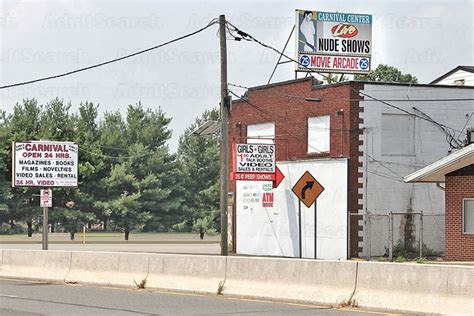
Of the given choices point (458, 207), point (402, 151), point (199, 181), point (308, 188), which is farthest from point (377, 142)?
point (199, 181)

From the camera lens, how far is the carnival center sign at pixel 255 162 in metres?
37.0

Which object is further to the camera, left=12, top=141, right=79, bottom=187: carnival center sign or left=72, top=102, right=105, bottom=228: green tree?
left=72, top=102, right=105, bottom=228: green tree

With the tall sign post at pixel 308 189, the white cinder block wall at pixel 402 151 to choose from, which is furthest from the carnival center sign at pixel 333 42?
the tall sign post at pixel 308 189

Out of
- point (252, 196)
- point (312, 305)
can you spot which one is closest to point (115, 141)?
point (252, 196)

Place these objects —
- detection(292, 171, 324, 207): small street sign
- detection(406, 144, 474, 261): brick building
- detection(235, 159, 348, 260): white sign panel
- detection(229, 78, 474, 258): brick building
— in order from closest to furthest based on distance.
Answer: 1. detection(292, 171, 324, 207): small street sign
2. detection(406, 144, 474, 261): brick building
3. detection(229, 78, 474, 258): brick building
4. detection(235, 159, 348, 260): white sign panel

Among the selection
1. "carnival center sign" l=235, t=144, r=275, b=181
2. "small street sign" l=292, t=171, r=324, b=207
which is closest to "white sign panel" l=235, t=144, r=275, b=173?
"carnival center sign" l=235, t=144, r=275, b=181

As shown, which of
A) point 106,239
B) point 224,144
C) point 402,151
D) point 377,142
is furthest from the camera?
point 106,239

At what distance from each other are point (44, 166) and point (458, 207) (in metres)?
15.9

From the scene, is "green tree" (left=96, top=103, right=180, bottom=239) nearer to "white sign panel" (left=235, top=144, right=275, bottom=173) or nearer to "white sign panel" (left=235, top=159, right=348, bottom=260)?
"white sign panel" (left=235, top=159, right=348, bottom=260)

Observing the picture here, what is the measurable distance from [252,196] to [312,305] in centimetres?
2576

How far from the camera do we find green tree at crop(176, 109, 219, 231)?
310 feet

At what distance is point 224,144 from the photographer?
101ft

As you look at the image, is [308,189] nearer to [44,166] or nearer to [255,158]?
[255,158]

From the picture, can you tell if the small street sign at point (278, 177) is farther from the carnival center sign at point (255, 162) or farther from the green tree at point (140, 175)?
the green tree at point (140, 175)
